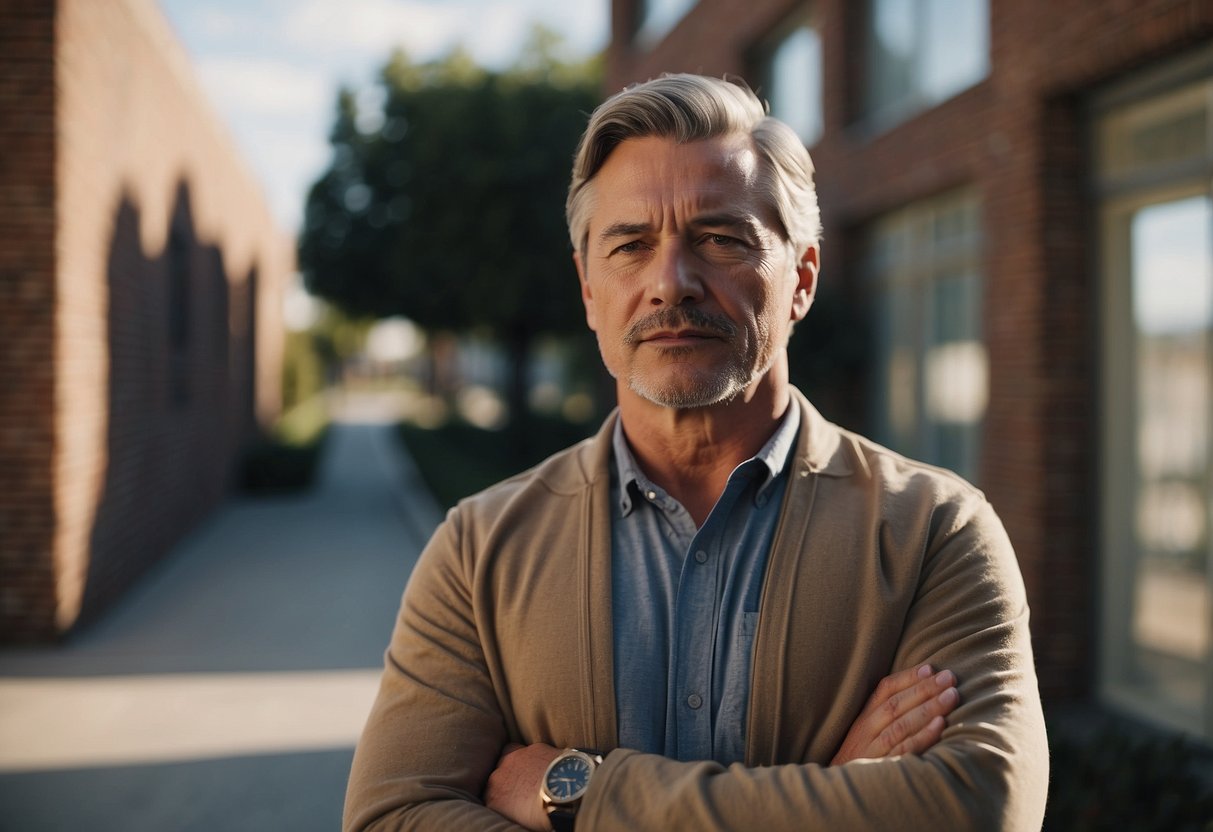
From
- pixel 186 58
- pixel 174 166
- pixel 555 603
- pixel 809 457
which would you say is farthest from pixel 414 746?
pixel 186 58

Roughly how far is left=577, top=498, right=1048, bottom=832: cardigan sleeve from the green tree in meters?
14.7

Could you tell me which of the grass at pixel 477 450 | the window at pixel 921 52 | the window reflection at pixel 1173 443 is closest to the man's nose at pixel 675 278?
the window reflection at pixel 1173 443

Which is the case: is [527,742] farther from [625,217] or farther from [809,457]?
[625,217]

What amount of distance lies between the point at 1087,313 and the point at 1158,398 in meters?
0.66

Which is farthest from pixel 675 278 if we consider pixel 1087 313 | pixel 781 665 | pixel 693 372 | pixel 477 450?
pixel 477 450

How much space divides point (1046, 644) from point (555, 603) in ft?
16.5

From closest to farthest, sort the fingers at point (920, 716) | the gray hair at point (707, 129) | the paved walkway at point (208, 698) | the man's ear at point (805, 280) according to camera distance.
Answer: the fingers at point (920, 716)
the gray hair at point (707, 129)
the man's ear at point (805, 280)
the paved walkway at point (208, 698)

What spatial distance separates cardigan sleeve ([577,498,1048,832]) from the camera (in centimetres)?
165

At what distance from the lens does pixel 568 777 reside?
1.79 m

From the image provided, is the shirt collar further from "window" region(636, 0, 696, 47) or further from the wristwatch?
"window" region(636, 0, 696, 47)

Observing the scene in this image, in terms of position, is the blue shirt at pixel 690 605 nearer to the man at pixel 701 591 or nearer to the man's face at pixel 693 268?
the man at pixel 701 591

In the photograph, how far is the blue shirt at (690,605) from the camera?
1.88 meters

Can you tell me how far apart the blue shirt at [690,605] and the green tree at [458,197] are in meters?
14.4

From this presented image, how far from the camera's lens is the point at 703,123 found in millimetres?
1980
